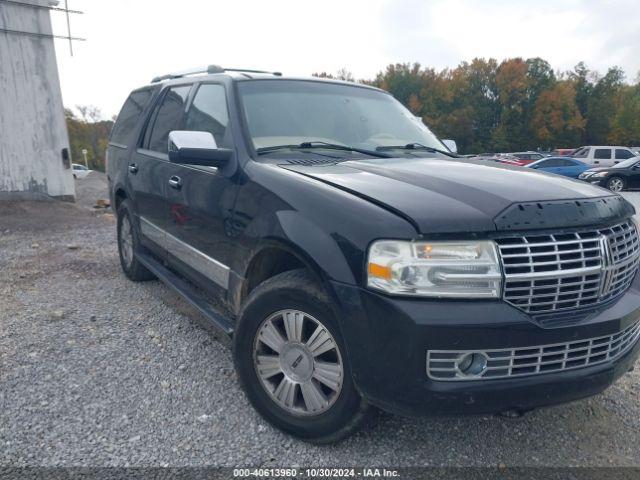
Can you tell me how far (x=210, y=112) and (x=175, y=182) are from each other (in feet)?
1.82

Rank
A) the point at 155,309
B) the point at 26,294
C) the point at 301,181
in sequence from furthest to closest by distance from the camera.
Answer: the point at 26,294 < the point at 155,309 < the point at 301,181

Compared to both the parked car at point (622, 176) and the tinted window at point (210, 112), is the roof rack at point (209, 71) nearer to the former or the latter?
the tinted window at point (210, 112)

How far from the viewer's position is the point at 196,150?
2.80m

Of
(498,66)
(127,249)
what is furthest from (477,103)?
(127,249)

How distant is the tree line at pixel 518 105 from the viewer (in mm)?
57219

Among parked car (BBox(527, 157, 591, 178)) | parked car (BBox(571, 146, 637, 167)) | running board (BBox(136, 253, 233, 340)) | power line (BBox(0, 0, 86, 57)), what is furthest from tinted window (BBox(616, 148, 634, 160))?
running board (BBox(136, 253, 233, 340))

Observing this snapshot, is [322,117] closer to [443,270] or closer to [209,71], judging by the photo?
[209,71]

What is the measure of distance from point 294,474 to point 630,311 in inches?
66.4

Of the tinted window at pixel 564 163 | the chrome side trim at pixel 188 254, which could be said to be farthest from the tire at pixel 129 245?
the tinted window at pixel 564 163

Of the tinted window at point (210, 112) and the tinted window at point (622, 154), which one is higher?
the tinted window at point (210, 112)

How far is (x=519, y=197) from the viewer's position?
7.17 feet

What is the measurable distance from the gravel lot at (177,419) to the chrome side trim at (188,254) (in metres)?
0.59

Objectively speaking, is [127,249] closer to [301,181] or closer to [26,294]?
[26,294]

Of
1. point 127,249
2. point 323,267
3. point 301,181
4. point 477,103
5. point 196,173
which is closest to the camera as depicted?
point 323,267
